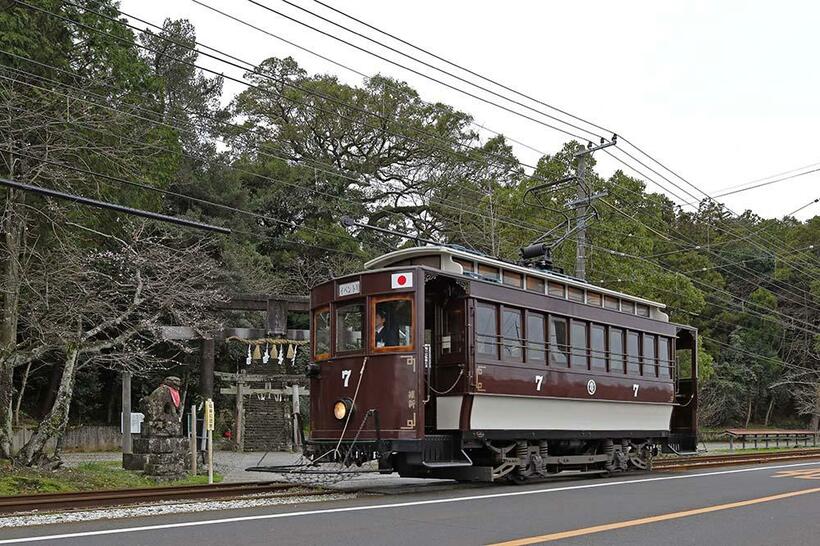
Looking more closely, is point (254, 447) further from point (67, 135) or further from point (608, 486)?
point (608, 486)

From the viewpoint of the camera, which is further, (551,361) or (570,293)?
(570,293)

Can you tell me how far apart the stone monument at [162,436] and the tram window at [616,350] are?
8419 mm

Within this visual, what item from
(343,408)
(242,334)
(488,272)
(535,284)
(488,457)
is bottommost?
(488,457)

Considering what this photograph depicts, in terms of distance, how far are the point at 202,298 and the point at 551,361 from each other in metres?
8.46

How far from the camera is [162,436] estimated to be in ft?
51.3

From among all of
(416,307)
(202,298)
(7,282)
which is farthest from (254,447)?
(416,307)

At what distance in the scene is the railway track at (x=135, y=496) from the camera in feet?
33.2

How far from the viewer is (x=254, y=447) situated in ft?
85.2

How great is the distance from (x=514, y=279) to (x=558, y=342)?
4.80ft

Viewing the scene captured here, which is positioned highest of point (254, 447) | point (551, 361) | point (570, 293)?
point (570, 293)

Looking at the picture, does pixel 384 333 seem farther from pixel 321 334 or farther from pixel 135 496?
pixel 135 496

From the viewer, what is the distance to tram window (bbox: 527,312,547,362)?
13.7 m

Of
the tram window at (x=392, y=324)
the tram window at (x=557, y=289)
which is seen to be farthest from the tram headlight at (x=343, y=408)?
the tram window at (x=557, y=289)

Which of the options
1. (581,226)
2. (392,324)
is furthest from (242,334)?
(392,324)
